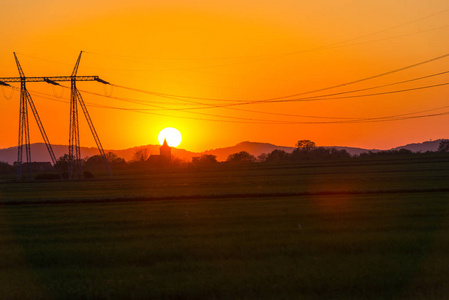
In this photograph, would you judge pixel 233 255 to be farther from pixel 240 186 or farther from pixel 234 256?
pixel 240 186

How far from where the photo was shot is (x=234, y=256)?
16.6 metres

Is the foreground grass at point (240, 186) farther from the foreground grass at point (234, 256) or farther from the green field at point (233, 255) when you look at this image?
the foreground grass at point (234, 256)

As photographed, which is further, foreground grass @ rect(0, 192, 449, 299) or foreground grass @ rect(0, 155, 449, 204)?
Result: foreground grass @ rect(0, 155, 449, 204)

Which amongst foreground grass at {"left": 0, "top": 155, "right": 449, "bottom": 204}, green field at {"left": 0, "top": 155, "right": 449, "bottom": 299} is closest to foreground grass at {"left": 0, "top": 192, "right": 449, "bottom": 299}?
green field at {"left": 0, "top": 155, "right": 449, "bottom": 299}

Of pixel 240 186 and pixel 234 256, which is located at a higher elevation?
pixel 240 186

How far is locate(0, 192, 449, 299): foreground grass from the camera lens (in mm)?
12758

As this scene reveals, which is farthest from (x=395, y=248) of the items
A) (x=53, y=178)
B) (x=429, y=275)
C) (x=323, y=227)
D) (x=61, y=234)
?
(x=53, y=178)

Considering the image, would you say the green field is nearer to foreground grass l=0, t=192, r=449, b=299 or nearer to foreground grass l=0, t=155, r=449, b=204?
foreground grass l=0, t=192, r=449, b=299

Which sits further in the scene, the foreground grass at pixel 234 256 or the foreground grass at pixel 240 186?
the foreground grass at pixel 240 186

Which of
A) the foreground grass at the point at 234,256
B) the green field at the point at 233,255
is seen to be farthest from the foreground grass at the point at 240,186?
the foreground grass at the point at 234,256

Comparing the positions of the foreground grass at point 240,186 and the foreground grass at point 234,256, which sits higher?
the foreground grass at point 240,186

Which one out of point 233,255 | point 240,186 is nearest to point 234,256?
point 233,255

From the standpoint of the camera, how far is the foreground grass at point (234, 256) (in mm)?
12758

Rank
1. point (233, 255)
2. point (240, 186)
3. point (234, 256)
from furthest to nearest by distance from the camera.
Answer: point (240, 186)
point (233, 255)
point (234, 256)
